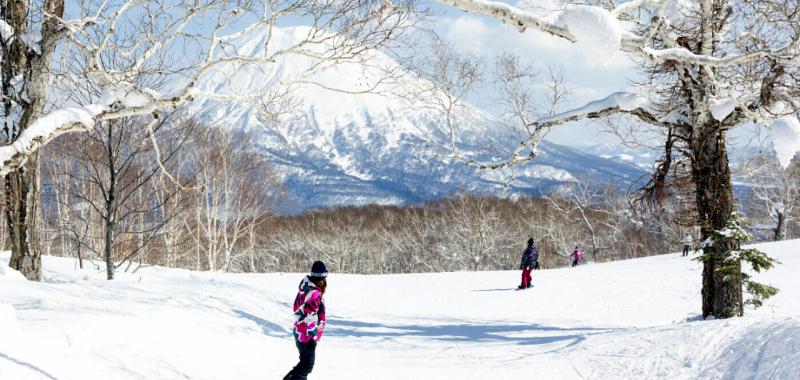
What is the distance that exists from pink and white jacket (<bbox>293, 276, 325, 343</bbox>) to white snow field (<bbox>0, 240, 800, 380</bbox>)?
1233mm

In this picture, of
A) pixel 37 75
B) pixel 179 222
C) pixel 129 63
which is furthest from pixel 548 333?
pixel 179 222

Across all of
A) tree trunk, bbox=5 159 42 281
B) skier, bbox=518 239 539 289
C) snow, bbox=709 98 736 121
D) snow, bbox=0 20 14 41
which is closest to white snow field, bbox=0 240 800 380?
tree trunk, bbox=5 159 42 281

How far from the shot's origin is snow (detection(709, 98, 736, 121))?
7758 millimetres

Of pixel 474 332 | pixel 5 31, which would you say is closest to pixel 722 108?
pixel 474 332

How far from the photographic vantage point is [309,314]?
18.5 feet

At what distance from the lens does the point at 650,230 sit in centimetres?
5106

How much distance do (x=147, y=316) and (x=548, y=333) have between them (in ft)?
20.7

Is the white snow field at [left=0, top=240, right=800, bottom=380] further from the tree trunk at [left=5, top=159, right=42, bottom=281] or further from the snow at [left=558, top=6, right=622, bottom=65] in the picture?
the snow at [left=558, top=6, right=622, bottom=65]

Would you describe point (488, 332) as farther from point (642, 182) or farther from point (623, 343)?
point (642, 182)

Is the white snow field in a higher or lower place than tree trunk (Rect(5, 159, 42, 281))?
lower

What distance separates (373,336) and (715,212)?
6075mm

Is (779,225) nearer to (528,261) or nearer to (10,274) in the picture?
(528,261)

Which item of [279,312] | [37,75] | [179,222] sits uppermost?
[37,75]

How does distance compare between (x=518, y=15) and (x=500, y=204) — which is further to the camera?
(x=500, y=204)
